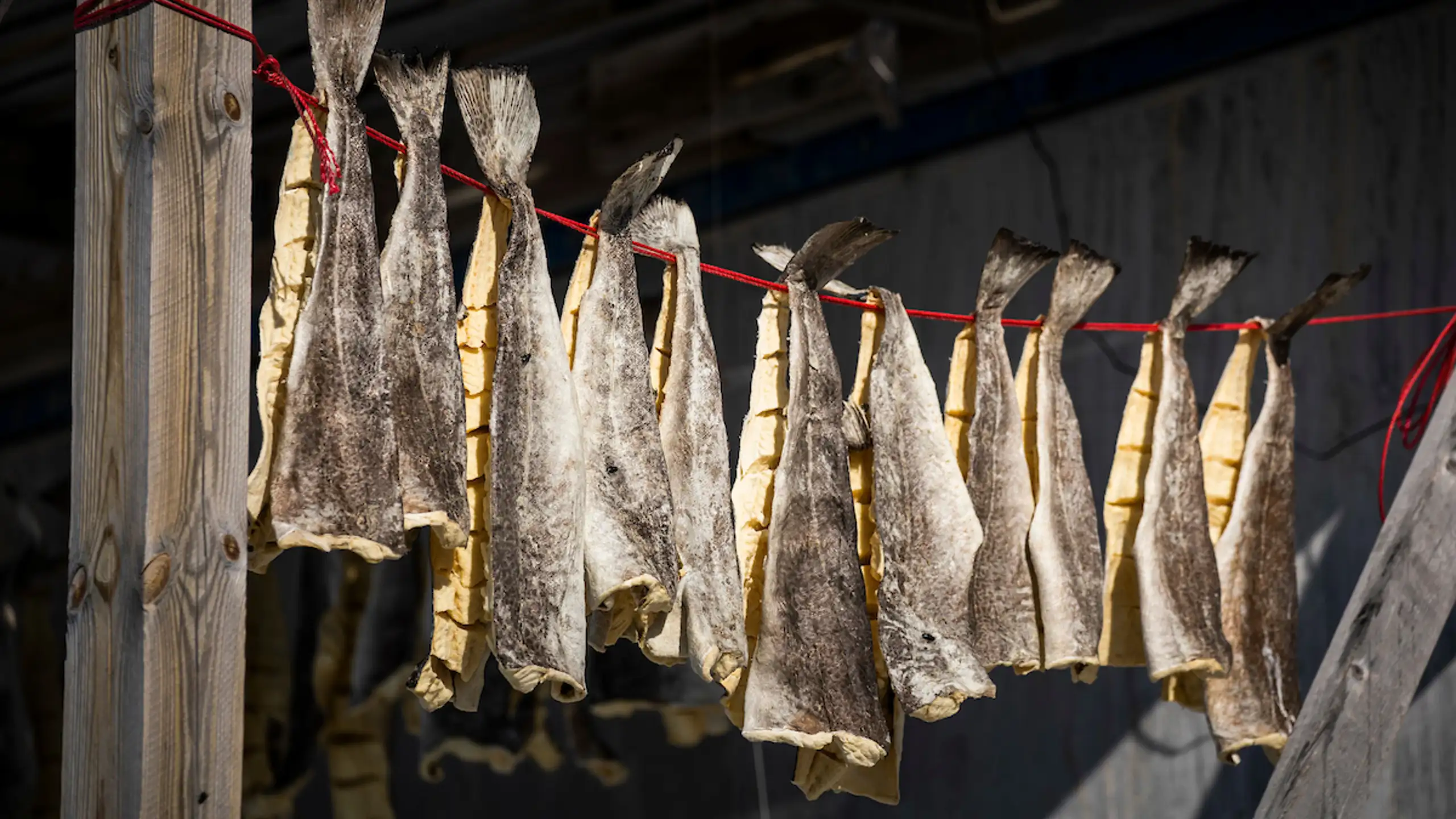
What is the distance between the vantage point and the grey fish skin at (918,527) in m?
2.74

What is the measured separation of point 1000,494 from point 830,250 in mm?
640

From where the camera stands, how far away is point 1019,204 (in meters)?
4.84

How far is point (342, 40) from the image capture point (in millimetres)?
2113

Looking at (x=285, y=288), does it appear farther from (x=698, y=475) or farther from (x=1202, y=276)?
(x=1202, y=276)

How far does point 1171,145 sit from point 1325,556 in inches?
56.3

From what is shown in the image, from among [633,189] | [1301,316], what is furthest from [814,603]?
[1301,316]

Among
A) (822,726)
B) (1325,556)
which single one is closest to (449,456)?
(822,726)

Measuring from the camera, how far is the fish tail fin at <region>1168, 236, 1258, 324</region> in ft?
10.8

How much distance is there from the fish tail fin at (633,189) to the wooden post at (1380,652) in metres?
1.67

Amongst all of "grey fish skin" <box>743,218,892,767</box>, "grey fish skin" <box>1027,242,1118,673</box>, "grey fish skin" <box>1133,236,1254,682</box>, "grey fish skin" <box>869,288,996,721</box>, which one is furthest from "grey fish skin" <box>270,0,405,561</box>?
"grey fish skin" <box>1133,236,1254,682</box>

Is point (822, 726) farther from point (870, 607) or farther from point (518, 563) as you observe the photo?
point (518, 563)

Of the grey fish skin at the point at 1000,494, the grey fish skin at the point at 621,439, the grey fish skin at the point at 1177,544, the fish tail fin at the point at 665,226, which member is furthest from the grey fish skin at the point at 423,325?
the grey fish skin at the point at 1177,544

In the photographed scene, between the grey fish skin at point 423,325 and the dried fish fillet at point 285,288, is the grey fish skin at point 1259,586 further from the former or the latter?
the dried fish fillet at point 285,288

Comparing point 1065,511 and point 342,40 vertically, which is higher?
point 342,40
